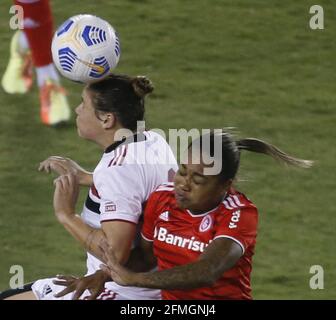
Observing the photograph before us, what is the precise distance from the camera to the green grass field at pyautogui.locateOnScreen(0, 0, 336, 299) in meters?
8.54

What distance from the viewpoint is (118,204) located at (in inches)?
238

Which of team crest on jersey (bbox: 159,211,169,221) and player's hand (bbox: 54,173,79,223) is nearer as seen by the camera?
team crest on jersey (bbox: 159,211,169,221)

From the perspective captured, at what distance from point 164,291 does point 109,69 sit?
1271 millimetres

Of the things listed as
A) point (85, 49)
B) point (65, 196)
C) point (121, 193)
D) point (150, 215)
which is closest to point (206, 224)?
point (150, 215)

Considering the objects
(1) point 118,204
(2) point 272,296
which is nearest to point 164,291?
(1) point 118,204

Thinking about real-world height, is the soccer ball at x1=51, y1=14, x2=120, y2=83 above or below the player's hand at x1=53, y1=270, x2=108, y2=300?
above

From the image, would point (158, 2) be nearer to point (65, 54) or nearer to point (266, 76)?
point (266, 76)

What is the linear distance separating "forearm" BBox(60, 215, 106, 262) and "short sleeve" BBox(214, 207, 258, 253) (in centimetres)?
54

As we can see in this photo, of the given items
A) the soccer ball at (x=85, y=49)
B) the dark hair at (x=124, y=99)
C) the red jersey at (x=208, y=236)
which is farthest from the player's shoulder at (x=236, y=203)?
the soccer ball at (x=85, y=49)

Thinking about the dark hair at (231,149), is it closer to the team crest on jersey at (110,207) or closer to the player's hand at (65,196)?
the team crest on jersey at (110,207)

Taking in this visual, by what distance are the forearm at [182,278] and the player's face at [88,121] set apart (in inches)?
37.0

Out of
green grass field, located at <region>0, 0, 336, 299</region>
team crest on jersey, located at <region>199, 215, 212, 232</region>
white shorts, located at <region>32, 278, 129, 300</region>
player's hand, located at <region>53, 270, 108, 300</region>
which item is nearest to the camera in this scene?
team crest on jersey, located at <region>199, 215, 212, 232</region>

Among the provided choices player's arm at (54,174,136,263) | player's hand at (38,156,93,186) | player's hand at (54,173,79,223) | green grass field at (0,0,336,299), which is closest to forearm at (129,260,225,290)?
player's arm at (54,174,136,263)

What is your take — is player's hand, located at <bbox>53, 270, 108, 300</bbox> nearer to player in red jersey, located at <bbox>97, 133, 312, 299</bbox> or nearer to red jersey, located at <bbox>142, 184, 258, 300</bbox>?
player in red jersey, located at <bbox>97, 133, 312, 299</bbox>
